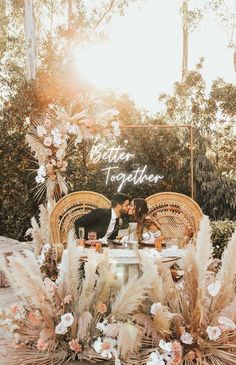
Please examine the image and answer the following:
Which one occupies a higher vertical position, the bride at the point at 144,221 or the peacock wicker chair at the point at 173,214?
the peacock wicker chair at the point at 173,214

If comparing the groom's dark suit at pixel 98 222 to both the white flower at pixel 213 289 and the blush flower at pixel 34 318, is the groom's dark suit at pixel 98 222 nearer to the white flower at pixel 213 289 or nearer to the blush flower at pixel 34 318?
the blush flower at pixel 34 318

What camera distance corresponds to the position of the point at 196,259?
2604mm

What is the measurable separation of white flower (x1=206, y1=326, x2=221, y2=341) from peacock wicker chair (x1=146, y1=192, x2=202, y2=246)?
252 cm

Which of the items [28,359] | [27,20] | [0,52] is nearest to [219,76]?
[27,20]

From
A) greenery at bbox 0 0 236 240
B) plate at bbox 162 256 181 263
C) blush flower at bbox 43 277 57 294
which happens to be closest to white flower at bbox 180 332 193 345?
blush flower at bbox 43 277 57 294

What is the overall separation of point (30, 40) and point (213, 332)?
8672 millimetres

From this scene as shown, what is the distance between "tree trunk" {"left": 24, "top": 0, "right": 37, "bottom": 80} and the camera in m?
10.2

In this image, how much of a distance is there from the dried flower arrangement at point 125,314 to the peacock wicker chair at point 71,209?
2.04 meters

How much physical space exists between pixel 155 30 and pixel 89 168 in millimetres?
6425

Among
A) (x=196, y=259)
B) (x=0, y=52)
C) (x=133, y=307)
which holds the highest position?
(x=0, y=52)

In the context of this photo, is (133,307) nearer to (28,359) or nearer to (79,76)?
(28,359)

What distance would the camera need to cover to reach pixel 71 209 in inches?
217

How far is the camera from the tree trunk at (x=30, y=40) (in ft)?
33.6

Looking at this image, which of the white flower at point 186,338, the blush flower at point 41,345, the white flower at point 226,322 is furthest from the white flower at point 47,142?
the white flower at point 226,322
